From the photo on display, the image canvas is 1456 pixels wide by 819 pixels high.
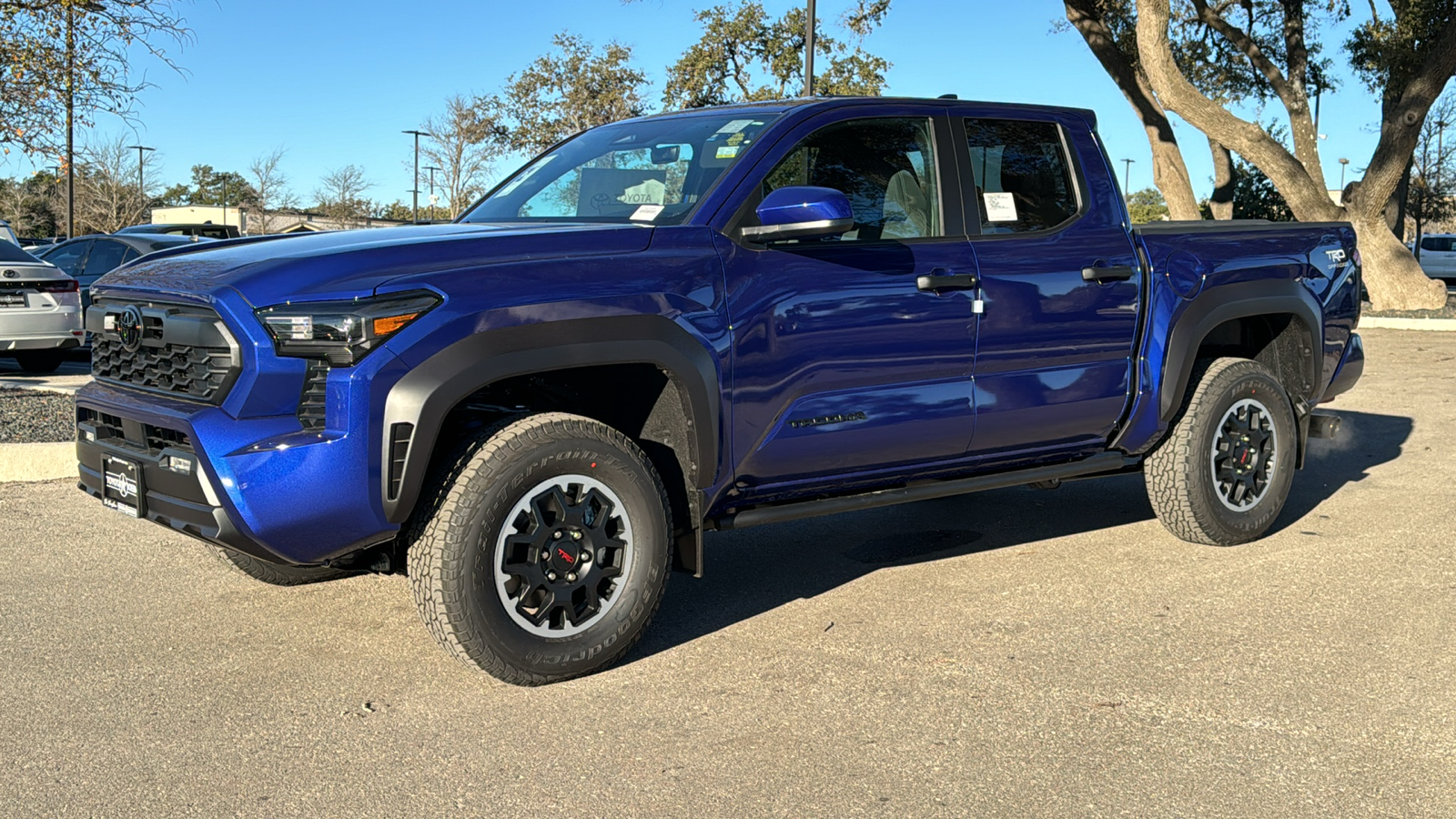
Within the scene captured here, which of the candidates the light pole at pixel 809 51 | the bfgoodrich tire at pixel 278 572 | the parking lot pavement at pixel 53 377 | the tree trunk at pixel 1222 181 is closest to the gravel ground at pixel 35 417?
the parking lot pavement at pixel 53 377

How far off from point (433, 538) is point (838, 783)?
4.65ft

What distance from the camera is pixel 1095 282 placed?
17.9ft

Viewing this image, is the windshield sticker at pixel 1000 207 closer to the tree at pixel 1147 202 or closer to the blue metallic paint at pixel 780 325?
the blue metallic paint at pixel 780 325

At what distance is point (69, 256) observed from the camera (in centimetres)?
1567

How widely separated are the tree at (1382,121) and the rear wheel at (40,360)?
53.5 ft

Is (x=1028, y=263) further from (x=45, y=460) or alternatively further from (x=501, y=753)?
(x=45, y=460)

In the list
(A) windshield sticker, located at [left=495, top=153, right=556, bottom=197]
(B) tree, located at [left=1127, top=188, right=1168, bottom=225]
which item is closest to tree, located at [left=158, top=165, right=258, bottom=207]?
(B) tree, located at [left=1127, top=188, right=1168, bottom=225]

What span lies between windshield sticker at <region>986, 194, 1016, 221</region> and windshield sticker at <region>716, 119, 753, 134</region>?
106 centimetres

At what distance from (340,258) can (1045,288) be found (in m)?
2.77

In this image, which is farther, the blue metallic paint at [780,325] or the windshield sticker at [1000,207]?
the windshield sticker at [1000,207]

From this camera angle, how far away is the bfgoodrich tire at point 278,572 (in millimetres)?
5176

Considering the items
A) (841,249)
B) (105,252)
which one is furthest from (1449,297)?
(841,249)

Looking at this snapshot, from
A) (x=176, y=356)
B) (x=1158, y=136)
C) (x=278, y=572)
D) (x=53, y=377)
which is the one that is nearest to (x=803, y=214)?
(x=176, y=356)

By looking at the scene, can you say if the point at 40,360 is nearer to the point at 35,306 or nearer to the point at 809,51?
the point at 35,306
